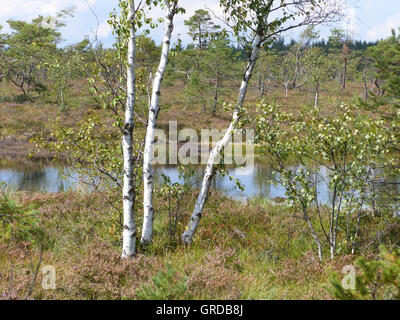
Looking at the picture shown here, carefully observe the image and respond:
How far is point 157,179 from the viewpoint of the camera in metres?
17.4

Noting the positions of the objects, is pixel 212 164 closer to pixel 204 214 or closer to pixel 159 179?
pixel 204 214

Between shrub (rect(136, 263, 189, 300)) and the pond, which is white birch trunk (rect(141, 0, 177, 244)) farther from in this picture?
the pond

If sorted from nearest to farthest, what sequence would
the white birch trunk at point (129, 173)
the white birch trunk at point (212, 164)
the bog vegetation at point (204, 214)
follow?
the bog vegetation at point (204, 214)
the white birch trunk at point (129, 173)
the white birch trunk at point (212, 164)

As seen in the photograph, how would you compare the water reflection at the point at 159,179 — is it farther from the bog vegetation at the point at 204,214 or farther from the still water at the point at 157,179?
the bog vegetation at the point at 204,214

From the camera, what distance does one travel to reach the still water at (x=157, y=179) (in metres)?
16.1

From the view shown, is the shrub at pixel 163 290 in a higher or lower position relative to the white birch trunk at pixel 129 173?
lower

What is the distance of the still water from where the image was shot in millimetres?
16069

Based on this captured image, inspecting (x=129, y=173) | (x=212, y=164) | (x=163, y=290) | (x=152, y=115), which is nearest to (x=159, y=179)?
(x=212, y=164)

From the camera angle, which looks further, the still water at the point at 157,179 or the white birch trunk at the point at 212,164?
the still water at the point at 157,179

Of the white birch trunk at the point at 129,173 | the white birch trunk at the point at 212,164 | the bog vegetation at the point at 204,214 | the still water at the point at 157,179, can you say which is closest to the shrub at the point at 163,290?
the bog vegetation at the point at 204,214

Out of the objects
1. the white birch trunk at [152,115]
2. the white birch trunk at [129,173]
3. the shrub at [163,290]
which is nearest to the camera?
the shrub at [163,290]
